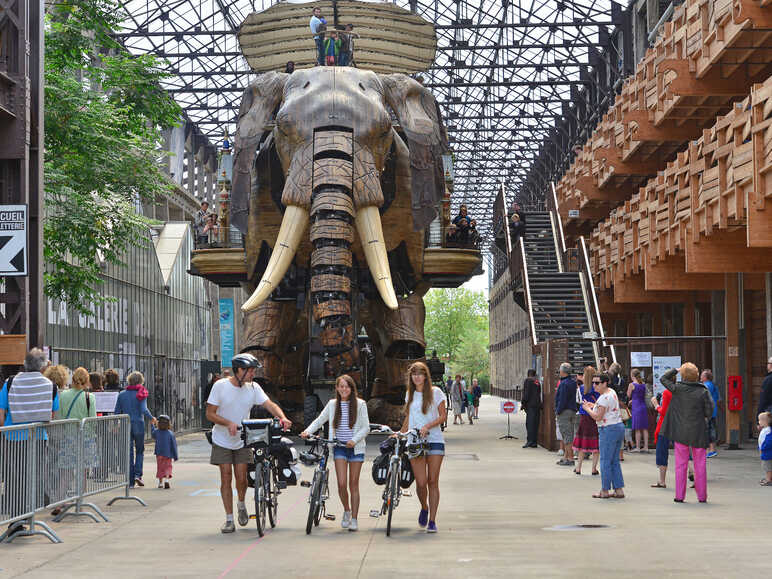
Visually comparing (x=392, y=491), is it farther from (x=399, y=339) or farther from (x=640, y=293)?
(x=640, y=293)

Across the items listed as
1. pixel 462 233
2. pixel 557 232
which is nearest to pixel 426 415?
pixel 462 233

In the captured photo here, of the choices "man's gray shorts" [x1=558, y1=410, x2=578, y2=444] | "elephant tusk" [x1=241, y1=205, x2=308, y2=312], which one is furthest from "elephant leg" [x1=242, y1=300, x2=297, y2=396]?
"man's gray shorts" [x1=558, y1=410, x2=578, y2=444]

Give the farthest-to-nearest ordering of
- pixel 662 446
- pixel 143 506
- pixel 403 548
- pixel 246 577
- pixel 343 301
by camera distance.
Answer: pixel 343 301
pixel 662 446
pixel 143 506
pixel 403 548
pixel 246 577

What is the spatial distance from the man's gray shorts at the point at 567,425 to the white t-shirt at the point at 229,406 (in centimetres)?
932

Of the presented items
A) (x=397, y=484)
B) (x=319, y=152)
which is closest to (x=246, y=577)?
(x=397, y=484)

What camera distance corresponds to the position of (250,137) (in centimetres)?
2231

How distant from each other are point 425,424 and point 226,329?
1008 inches

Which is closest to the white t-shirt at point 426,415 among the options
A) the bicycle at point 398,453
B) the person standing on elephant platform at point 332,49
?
the bicycle at point 398,453

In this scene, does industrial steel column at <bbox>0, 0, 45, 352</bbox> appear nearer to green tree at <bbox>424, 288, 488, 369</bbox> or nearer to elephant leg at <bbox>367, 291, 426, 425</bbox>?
elephant leg at <bbox>367, 291, 426, 425</bbox>

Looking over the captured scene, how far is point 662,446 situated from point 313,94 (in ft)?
30.1

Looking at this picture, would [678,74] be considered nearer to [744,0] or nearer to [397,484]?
[744,0]

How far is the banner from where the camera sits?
1427 inches

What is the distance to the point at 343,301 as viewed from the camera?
19.4 m

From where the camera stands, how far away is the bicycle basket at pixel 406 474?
11.7m
